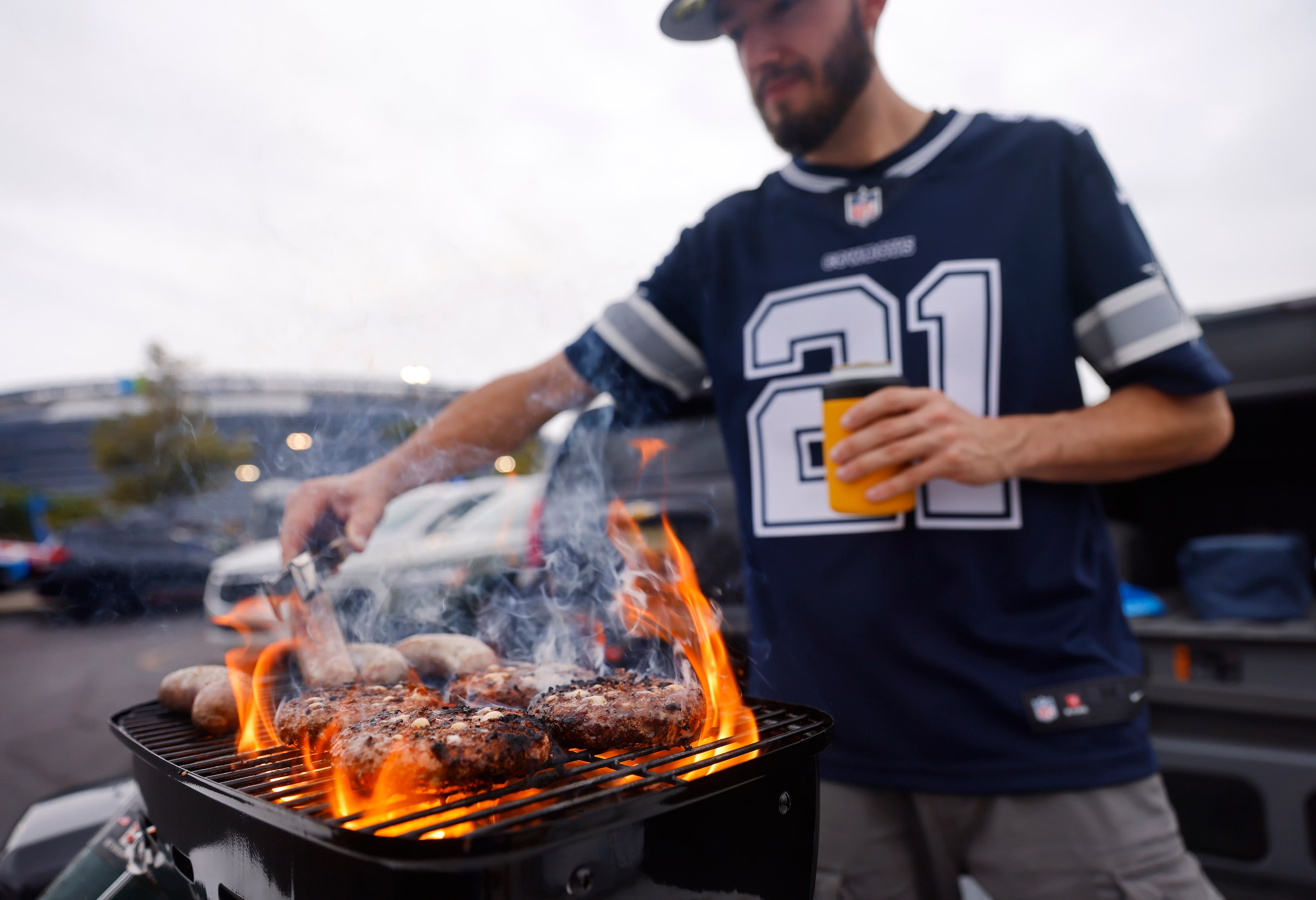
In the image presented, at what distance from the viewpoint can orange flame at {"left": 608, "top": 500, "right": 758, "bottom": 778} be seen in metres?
1.30

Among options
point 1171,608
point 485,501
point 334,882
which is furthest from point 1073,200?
point 485,501

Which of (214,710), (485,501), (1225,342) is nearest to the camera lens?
(214,710)

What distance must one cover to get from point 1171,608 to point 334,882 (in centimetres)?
402

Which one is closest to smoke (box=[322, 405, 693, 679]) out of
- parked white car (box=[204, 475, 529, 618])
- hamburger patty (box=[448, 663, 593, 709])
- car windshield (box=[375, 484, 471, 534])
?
hamburger patty (box=[448, 663, 593, 709])

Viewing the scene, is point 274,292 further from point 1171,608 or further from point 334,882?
point 1171,608

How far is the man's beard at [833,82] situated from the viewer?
6.21ft

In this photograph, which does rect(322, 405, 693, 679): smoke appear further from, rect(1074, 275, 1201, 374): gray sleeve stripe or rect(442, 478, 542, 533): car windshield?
rect(442, 478, 542, 533): car windshield

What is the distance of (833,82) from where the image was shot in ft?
6.23

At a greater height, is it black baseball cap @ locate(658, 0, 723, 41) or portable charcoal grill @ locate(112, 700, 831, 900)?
black baseball cap @ locate(658, 0, 723, 41)

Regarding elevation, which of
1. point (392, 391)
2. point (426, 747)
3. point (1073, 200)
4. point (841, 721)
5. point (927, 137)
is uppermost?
point (927, 137)

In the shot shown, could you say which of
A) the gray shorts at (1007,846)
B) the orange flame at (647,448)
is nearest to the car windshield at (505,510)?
the orange flame at (647,448)

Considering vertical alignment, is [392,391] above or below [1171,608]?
above

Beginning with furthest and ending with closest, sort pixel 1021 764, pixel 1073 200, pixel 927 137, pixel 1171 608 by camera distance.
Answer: pixel 1171 608 → pixel 927 137 → pixel 1073 200 → pixel 1021 764

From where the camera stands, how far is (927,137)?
6.14 feet
